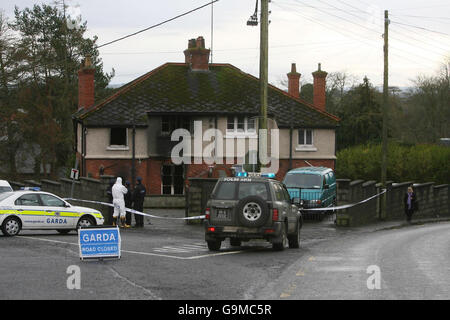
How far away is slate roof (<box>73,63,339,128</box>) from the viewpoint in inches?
1853

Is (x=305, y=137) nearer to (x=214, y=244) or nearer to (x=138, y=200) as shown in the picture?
(x=138, y=200)

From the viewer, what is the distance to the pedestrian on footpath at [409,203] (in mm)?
36625

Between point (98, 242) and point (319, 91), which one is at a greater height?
point (319, 91)

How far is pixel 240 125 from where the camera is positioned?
157 feet

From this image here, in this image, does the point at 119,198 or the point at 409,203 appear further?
the point at 409,203

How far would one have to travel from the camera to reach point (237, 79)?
5131cm

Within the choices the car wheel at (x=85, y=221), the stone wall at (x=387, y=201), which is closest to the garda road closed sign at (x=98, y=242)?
the car wheel at (x=85, y=221)

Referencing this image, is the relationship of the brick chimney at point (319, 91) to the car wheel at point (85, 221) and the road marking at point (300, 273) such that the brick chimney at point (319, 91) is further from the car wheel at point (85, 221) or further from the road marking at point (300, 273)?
the road marking at point (300, 273)

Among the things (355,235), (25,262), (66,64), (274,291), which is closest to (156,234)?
(355,235)

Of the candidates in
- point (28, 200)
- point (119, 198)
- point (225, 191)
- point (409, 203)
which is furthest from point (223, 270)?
point (409, 203)

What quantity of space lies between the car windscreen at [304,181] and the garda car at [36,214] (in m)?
11.6

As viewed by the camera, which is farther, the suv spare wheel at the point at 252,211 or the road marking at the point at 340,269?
the suv spare wheel at the point at 252,211

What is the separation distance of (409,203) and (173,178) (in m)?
16.4

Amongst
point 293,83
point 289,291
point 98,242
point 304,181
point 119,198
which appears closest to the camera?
point 289,291
